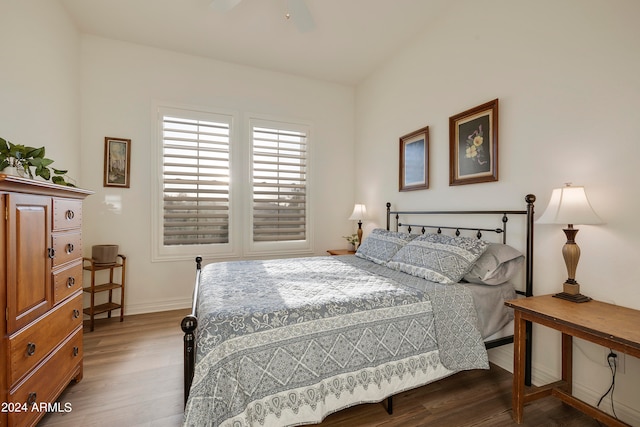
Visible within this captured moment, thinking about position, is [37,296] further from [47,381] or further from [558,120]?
[558,120]

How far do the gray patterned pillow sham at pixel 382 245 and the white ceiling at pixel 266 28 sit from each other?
2.18 m

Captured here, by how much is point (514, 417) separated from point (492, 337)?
0.51 meters

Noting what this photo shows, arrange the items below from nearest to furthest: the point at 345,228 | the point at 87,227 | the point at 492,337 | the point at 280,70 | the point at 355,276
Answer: the point at 492,337 → the point at 355,276 → the point at 87,227 → the point at 280,70 → the point at 345,228

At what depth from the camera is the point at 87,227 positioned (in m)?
3.19

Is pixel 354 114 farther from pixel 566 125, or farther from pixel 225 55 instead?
pixel 566 125

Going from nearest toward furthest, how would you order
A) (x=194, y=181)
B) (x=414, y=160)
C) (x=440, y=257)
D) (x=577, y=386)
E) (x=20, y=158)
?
(x=20, y=158), (x=577, y=386), (x=440, y=257), (x=414, y=160), (x=194, y=181)

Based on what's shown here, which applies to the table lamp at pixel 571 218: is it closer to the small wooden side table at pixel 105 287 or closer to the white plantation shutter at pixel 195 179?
the white plantation shutter at pixel 195 179

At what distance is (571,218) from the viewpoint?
163 cm

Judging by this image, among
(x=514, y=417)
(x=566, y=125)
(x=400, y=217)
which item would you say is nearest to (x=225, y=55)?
(x=400, y=217)

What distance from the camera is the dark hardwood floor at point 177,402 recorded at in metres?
1.67

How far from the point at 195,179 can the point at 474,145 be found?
3098mm

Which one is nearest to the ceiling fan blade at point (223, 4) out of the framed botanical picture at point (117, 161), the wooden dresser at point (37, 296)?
the wooden dresser at point (37, 296)

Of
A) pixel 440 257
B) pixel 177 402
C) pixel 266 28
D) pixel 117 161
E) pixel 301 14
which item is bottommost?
pixel 177 402

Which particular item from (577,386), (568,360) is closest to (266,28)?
(568,360)
